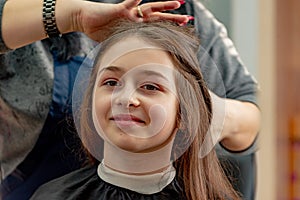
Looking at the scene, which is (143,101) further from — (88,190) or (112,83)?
(88,190)

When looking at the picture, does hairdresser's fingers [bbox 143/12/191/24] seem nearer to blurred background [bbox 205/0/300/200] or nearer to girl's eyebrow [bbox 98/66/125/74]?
girl's eyebrow [bbox 98/66/125/74]

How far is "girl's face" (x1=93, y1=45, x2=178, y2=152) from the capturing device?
688 millimetres

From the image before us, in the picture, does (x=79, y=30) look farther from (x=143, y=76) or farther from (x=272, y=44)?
(x=272, y=44)

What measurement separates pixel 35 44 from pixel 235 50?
0.25m

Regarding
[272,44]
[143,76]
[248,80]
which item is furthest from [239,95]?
[272,44]

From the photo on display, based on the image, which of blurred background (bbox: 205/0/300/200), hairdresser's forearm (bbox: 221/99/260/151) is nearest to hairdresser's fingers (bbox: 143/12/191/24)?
hairdresser's forearm (bbox: 221/99/260/151)

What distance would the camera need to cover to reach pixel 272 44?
0.51m

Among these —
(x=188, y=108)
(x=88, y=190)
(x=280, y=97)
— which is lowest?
(x=88, y=190)

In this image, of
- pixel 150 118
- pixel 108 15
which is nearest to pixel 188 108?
pixel 150 118

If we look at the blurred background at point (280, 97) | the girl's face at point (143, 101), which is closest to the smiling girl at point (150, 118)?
the girl's face at point (143, 101)

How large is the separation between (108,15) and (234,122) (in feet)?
0.65

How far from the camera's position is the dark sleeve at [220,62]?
0.73 m

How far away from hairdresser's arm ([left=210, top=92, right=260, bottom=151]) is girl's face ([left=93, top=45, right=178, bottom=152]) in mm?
59

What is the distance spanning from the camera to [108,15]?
74 centimetres
